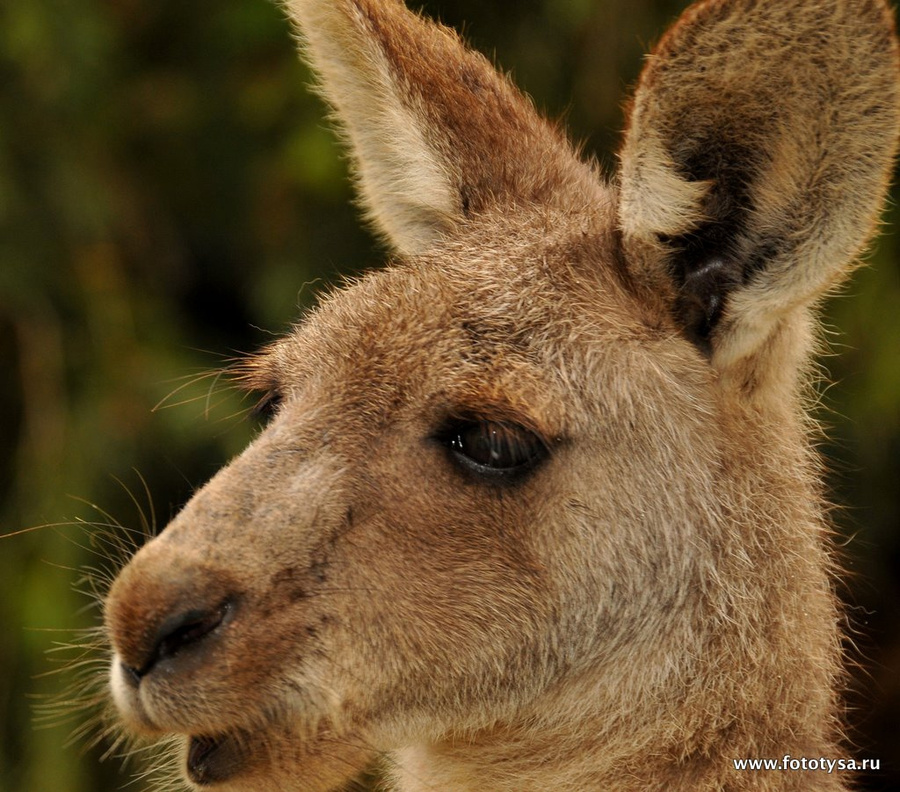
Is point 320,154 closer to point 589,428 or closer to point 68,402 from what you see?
point 68,402

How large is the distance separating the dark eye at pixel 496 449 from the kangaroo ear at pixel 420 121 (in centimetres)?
79

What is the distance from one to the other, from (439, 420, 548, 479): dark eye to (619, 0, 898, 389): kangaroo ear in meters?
0.46

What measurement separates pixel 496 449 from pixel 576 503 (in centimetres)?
20

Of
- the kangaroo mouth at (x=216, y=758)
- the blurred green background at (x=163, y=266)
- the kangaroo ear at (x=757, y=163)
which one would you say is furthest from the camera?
the blurred green background at (x=163, y=266)

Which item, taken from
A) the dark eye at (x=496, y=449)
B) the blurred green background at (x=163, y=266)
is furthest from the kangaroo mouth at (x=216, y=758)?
the blurred green background at (x=163, y=266)

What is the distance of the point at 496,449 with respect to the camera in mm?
2613

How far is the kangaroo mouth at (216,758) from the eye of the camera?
2547 millimetres

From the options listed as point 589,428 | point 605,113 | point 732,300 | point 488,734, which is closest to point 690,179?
point 732,300

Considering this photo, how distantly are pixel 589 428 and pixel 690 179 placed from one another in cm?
57

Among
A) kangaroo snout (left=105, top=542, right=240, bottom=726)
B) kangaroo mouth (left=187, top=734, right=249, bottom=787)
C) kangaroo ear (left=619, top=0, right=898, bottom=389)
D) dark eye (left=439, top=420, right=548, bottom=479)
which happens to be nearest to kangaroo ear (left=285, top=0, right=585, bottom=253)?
kangaroo ear (left=619, top=0, right=898, bottom=389)

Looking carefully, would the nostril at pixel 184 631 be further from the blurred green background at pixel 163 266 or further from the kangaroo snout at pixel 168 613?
the blurred green background at pixel 163 266

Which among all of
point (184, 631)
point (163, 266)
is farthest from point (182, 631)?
point (163, 266)

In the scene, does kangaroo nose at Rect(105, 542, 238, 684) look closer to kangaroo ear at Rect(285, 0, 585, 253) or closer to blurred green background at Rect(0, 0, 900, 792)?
kangaroo ear at Rect(285, 0, 585, 253)

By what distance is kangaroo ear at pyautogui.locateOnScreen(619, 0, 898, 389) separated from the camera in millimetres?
2383
